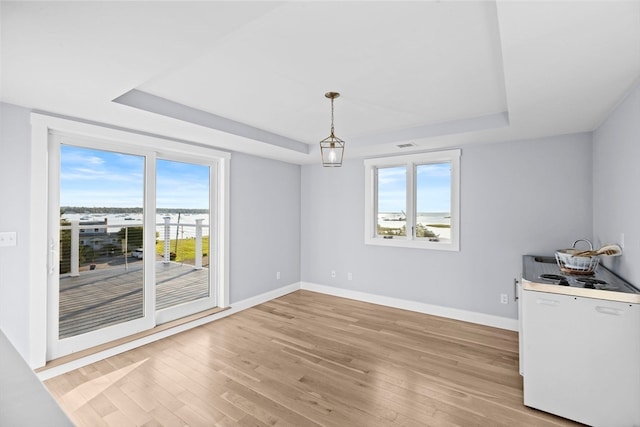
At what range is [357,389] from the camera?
260 centimetres

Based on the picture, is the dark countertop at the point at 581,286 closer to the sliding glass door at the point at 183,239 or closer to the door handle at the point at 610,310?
the door handle at the point at 610,310

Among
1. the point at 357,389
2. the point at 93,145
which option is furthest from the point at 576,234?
the point at 93,145

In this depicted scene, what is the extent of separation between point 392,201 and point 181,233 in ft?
9.85

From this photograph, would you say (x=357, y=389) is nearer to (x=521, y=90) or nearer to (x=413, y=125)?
(x=521, y=90)

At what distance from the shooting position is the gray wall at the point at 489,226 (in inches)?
139

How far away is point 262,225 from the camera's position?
4.97 meters

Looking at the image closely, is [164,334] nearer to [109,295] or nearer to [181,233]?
[109,295]

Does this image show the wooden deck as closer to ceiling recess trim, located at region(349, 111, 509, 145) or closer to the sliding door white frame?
the sliding door white frame

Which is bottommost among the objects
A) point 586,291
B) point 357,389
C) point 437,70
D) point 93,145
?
point 357,389

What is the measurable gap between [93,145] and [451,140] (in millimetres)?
3923

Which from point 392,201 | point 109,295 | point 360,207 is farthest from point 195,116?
point 392,201

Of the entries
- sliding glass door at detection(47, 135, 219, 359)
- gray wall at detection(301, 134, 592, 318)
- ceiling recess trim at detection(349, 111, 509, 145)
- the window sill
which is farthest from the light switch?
the window sill

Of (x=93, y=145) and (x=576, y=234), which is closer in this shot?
(x=93, y=145)

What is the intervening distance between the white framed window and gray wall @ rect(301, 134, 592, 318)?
0.11m
